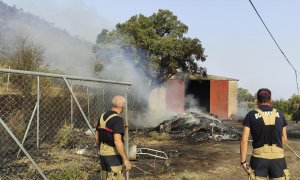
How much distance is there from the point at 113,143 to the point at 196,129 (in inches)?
422

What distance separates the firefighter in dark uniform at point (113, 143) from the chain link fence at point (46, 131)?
161cm

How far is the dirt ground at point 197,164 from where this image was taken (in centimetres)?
792

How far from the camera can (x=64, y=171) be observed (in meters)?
6.60

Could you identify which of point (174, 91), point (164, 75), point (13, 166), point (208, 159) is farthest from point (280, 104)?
point (13, 166)

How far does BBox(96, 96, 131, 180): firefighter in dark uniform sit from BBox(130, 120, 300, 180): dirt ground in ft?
9.09

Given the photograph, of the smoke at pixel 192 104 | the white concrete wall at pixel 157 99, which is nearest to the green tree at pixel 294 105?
the smoke at pixel 192 104

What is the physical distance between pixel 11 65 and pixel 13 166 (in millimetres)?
6798

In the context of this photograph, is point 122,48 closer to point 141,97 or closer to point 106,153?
point 141,97

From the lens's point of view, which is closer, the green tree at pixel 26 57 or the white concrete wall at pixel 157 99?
the green tree at pixel 26 57

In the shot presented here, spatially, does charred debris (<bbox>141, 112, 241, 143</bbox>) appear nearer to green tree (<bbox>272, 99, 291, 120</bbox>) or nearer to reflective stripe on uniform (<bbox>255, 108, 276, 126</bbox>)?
reflective stripe on uniform (<bbox>255, 108, 276, 126</bbox>)

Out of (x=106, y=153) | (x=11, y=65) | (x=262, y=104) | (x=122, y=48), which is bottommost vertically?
(x=106, y=153)

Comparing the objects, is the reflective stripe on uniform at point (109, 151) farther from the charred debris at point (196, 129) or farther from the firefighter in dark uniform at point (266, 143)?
the charred debris at point (196, 129)

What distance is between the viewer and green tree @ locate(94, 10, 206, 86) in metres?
22.7

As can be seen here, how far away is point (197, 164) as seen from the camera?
31.1 ft
